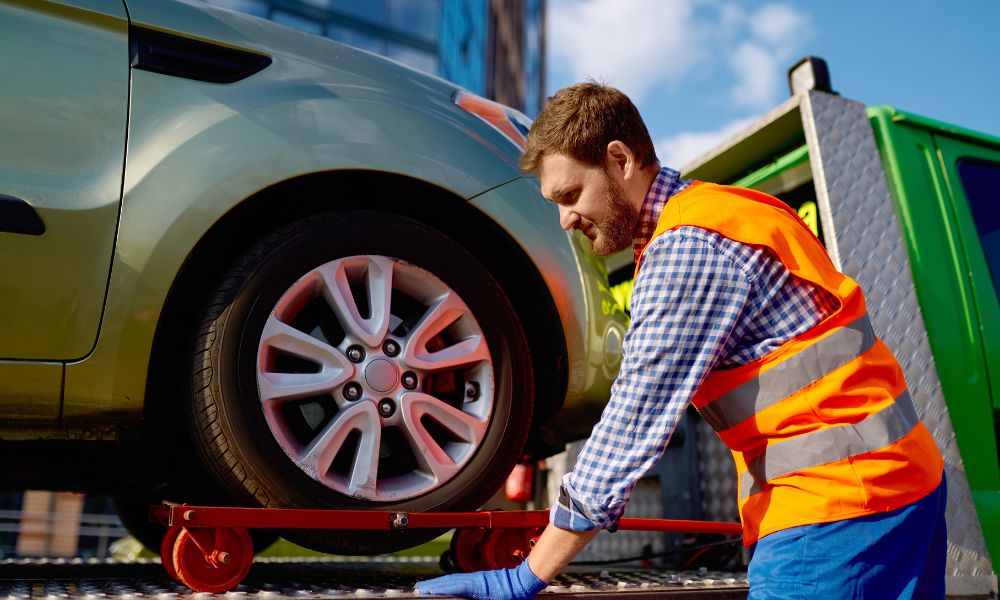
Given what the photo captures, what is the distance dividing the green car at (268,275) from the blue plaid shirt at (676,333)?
0.65 m

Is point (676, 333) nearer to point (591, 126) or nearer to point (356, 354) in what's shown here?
point (591, 126)

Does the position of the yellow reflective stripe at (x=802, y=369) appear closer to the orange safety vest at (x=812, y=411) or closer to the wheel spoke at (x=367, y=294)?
the orange safety vest at (x=812, y=411)

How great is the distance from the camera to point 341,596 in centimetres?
154

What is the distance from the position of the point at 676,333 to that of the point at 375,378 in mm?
790

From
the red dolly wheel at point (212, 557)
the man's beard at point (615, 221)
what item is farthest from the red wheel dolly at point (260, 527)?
the man's beard at point (615, 221)

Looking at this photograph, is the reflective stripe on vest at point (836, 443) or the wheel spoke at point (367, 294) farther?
the wheel spoke at point (367, 294)

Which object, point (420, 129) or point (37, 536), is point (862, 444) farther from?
point (37, 536)

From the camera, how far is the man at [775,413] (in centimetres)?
128

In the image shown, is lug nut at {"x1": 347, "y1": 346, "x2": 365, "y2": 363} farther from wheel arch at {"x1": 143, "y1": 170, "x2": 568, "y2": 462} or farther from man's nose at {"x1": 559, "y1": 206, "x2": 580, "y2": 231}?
man's nose at {"x1": 559, "y1": 206, "x2": 580, "y2": 231}

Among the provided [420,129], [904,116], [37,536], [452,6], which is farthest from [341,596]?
[452,6]

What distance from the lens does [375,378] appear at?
1.87 metres

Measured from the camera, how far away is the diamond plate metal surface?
8.22ft

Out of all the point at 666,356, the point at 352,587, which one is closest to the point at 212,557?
the point at 352,587

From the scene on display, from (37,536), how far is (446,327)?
750cm
